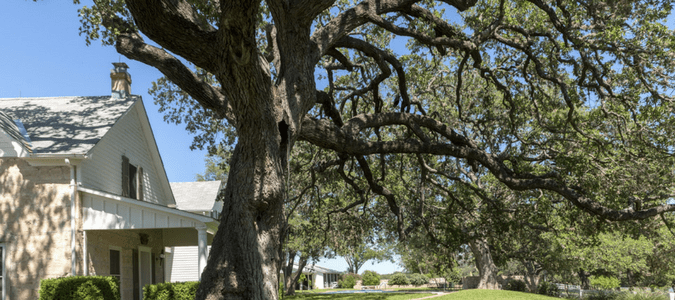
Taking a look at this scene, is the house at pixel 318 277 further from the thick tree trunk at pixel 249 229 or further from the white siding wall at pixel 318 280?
A: the thick tree trunk at pixel 249 229

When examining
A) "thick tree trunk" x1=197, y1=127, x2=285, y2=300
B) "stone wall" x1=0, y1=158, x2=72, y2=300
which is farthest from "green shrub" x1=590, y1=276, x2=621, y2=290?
"thick tree trunk" x1=197, y1=127, x2=285, y2=300

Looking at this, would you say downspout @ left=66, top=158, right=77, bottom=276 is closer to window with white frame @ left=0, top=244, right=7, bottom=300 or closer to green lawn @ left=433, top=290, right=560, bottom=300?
window with white frame @ left=0, top=244, right=7, bottom=300

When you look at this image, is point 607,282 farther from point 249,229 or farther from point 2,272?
point 249,229

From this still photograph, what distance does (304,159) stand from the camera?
534 inches

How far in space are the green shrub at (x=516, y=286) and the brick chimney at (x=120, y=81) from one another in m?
28.7

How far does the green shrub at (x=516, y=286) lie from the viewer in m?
35.3

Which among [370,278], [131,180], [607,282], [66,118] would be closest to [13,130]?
[66,118]

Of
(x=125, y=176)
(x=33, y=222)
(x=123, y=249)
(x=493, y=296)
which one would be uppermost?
(x=125, y=176)

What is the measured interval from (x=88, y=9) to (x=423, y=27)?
23.0 ft

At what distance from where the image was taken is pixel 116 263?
14320 mm

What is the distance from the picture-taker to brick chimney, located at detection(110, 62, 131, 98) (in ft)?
57.1

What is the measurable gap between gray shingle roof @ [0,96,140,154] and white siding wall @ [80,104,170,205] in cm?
29

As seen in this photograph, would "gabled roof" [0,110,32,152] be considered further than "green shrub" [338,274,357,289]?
No

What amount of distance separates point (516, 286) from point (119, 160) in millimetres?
29499
